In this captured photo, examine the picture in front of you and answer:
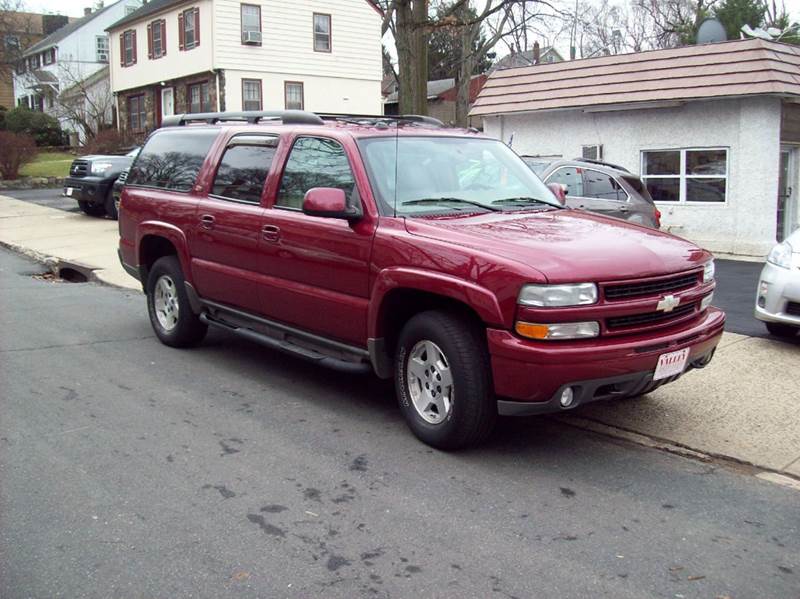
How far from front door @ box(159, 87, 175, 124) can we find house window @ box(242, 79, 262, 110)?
4.14 meters

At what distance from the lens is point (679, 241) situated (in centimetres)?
530

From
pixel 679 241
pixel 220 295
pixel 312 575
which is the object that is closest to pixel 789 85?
pixel 679 241

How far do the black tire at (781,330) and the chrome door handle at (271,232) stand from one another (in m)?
4.52

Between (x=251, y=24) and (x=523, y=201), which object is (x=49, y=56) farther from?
(x=523, y=201)

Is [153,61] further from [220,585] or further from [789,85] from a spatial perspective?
[220,585]

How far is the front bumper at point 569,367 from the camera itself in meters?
4.44

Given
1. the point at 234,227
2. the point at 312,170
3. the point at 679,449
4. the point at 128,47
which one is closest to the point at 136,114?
the point at 128,47

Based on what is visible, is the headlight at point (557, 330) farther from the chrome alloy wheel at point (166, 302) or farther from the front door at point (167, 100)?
the front door at point (167, 100)

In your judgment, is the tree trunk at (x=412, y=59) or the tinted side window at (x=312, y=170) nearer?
the tinted side window at (x=312, y=170)

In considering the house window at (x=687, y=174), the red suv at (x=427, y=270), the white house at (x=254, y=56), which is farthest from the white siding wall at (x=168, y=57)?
the red suv at (x=427, y=270)

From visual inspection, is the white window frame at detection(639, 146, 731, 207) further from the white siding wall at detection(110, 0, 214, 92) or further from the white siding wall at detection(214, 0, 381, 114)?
the white siding wall at detection(110, 0, 214, 92)

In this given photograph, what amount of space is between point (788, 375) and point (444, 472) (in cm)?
337

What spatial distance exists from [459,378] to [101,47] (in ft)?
169

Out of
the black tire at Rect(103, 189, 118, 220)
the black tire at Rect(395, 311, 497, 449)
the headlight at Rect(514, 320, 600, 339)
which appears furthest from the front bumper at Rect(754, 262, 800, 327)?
the black tire at Rect(103, 189, 118, 220)
